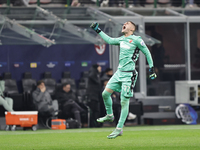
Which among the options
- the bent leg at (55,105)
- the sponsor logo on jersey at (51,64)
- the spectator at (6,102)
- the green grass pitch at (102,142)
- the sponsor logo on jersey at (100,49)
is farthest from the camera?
the sponsor logo on jersey at (100,49)

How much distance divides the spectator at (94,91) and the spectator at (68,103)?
415 millimetres

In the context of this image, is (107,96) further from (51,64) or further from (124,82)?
(51,64)

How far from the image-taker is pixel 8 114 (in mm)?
13977

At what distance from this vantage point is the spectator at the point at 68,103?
1539 cm

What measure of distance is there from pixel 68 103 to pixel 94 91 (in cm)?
94

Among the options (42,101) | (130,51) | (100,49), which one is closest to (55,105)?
(42,101)

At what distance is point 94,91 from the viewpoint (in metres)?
15.4

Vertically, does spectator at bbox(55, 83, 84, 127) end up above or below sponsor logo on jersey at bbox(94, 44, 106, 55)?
below

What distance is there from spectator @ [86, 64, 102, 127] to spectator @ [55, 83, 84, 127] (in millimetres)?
415

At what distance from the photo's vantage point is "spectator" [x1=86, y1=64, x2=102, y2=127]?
1532 centimetres

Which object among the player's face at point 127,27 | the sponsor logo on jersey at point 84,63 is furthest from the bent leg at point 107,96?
the sponsor logo on jersey at point 84,63

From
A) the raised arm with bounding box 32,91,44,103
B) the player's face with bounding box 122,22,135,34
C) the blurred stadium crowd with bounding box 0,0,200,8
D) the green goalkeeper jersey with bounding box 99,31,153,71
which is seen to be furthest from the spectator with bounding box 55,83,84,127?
the player's face with bounding box 122,22,135,34

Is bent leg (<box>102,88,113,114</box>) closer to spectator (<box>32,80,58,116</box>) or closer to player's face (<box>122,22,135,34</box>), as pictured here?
player's face (<box>122,22,135,34</box>)

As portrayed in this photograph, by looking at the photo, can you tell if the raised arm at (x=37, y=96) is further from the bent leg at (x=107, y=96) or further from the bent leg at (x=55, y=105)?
the bent leg at (x=107, y=96)
